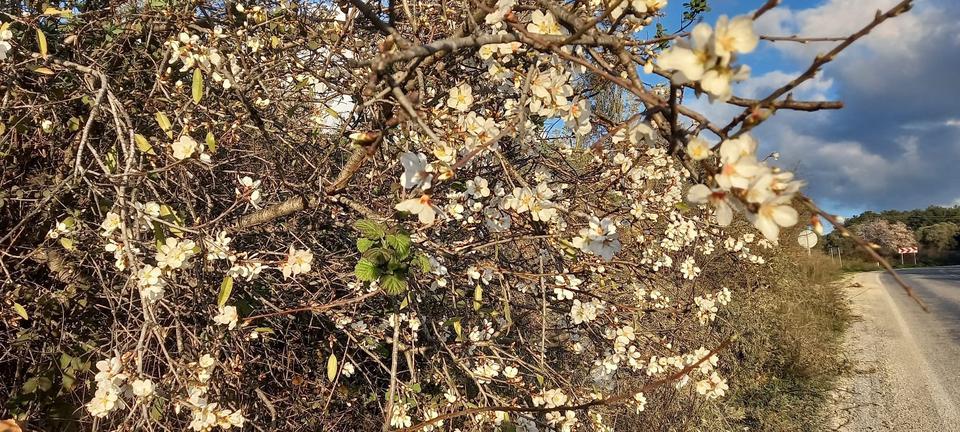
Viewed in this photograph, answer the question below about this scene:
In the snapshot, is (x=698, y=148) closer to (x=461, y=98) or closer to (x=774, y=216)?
(x=774, y=216)

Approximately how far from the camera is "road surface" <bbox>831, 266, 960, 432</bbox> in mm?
5227

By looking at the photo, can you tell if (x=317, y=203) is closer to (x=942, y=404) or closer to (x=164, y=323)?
(x=164, y=323)

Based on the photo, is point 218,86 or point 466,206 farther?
point 466,206

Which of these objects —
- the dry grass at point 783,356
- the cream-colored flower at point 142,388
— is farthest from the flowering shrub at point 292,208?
the dry grass at point 783,356

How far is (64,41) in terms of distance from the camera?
6.26 ft

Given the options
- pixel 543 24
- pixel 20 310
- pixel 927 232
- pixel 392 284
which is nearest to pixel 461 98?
pixel 543 24

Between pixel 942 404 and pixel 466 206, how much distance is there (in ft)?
20.3

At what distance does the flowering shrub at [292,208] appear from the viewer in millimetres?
1341

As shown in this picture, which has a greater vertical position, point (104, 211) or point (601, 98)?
point (601, 98)

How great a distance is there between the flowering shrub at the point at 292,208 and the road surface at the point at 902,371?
3.30 meters

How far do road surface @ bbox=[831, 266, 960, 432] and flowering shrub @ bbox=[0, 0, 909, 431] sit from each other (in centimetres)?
330

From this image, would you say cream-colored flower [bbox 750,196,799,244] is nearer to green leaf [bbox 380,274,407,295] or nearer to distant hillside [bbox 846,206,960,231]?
green leaf [bbox 380,274,407,295]

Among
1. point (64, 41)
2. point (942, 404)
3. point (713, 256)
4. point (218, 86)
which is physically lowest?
point (942, 404)

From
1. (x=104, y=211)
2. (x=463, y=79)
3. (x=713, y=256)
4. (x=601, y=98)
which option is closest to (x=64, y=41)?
(x=104, y=211)
